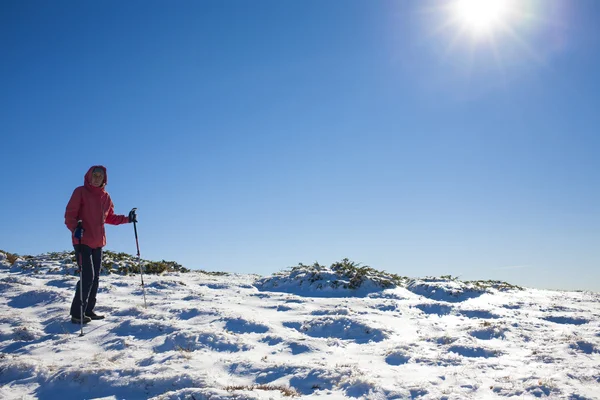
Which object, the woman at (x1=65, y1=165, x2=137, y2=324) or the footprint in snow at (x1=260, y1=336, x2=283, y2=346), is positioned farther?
the woman at (x1=65, y1=165, x2=137, y2=324)

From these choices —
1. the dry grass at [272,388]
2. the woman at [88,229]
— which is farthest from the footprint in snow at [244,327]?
the dry grass at [272,388]

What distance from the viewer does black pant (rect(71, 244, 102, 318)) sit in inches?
347

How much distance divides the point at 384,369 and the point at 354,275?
31.1 ft

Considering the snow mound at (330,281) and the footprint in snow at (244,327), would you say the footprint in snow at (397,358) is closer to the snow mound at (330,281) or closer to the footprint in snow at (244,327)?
the footprint in snow at (244,327)

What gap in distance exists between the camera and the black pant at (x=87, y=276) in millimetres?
8812

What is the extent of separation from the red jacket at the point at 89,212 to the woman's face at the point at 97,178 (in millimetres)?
78

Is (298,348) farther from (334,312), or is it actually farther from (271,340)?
(334,312)

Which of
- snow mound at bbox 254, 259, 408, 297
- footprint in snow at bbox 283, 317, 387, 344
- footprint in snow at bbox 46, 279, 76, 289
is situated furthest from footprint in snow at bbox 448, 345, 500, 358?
footprint in snow at bbox 46, 279, 76, 289

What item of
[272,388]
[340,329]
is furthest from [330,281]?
[272,388]

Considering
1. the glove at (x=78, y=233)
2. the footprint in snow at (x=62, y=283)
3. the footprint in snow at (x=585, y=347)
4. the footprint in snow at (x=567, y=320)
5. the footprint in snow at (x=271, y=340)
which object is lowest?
the footprint in snow at (x=567, y=320)

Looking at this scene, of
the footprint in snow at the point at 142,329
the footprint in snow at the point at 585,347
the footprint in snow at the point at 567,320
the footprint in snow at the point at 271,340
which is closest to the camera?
the footprint in snow at the point at 585,347

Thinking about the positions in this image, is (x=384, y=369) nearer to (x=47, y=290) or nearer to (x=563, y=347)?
(x=563, y=347)

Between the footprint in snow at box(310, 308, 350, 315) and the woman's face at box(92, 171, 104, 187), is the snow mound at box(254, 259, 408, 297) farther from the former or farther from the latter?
the woman's face at box(92, 171, 104, 187)

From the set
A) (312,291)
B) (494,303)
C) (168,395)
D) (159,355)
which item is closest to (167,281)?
(312,291)
